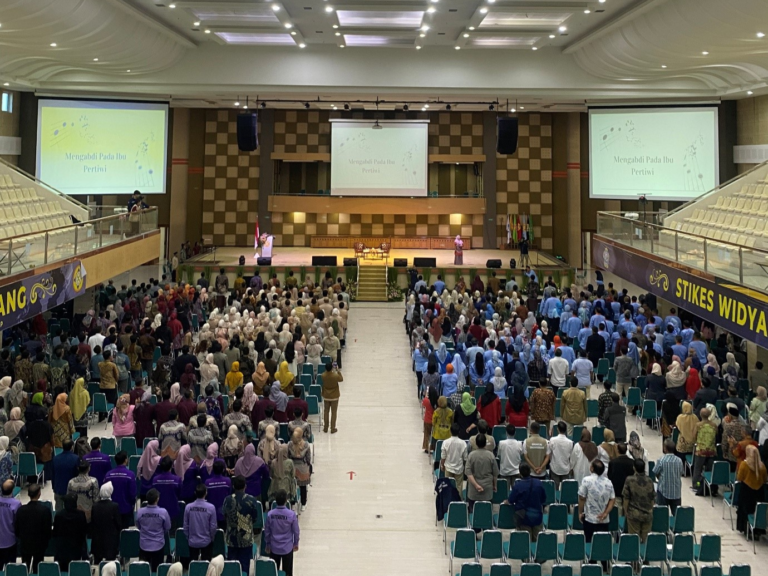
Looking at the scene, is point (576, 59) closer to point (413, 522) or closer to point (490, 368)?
point (490, 368)

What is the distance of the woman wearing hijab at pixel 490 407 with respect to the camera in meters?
11.6

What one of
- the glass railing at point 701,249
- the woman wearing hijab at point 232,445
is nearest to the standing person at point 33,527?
the woman wearing hijab at point 232,445

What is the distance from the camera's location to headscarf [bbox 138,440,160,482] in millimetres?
8992

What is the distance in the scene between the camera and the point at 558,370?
13742 millimetres

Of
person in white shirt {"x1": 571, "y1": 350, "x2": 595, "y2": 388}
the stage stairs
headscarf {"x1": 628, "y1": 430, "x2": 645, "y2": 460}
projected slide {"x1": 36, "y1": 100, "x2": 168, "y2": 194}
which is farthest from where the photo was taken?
projected slide {"x1": 36, "y1": 100, "x2": 168, "y2": 194}

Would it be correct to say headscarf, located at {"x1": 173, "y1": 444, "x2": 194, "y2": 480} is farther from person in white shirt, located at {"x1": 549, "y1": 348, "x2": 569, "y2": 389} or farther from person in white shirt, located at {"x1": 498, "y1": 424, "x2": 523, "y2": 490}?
person in white shirt, located at {"x1": 549, "y1": 348, "x2": 569, "y2": 389}

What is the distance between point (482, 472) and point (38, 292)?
31.2 ft

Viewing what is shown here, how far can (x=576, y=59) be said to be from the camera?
2572 cm

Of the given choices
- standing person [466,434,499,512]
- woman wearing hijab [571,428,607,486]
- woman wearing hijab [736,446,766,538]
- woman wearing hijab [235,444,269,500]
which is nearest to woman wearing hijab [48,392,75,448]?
woman wearing hijab [235,444,269,500]

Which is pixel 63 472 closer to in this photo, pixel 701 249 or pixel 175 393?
pixel 175 393

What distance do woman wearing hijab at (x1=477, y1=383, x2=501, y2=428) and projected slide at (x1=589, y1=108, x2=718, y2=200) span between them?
59.2 feet

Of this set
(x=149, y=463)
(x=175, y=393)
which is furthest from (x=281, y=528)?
(x=175, y=393)

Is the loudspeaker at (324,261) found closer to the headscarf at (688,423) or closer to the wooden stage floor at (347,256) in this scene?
the wooden stage floor at (347,256)

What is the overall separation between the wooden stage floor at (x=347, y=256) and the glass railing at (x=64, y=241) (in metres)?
5.95
